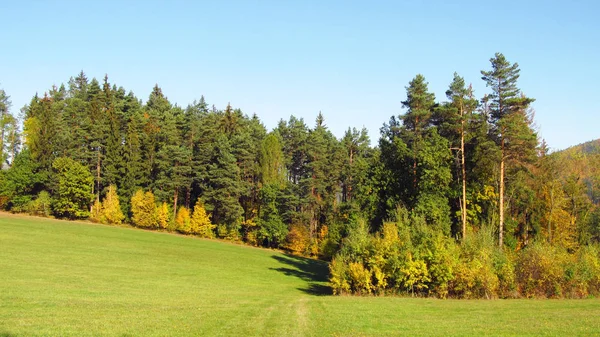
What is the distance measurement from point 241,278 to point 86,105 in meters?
63.1

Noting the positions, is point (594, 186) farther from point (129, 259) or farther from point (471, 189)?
point (129, 259)

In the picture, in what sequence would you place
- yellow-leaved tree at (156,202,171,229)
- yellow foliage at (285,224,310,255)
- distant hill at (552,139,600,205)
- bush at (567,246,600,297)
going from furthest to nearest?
1. yellow-leaved tree at (156,202,171,229)
2. yellow foliage at (285,224,310,255)
3. distant hill at (552,139,600,205)
4. bush at (567,246,600,297)

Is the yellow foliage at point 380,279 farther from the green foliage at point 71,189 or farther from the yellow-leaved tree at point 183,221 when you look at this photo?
the green foliage at point 71,189

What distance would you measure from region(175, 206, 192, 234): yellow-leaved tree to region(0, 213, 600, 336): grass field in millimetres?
20202

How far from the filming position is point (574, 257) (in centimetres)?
3331

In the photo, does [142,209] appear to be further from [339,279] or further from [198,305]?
[198,305]

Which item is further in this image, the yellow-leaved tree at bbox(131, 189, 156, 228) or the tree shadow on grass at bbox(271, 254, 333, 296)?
the yellow-leaved tree at bbox(131, 189, 156, 228)

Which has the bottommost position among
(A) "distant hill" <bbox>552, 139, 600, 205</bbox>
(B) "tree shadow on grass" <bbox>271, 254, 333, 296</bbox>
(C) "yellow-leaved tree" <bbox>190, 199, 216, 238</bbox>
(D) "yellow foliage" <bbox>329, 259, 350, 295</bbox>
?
(B) "tree shadow on grass" <bbox>271, 254, 333, 296</bbox>

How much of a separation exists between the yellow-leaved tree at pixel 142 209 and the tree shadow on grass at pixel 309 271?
23057mm

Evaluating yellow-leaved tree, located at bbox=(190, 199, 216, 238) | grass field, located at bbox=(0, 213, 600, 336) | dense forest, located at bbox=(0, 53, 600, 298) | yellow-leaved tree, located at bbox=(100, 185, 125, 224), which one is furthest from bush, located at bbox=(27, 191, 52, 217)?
yellow-leaved tree, located at bbox=(190, 199, 216, 238)

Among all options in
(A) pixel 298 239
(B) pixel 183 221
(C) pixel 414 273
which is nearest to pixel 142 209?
(B) pixel 183 221

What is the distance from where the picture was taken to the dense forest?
108 ft

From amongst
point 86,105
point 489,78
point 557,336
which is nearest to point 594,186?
point 489,78

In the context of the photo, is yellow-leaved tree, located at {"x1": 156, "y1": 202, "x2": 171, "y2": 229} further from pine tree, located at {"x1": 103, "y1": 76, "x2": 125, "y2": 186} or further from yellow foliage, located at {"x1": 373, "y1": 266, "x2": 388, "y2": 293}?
yellow foliage, located at {"x1": 373, "y1": 266, "x2": 388, "y2": 293}
